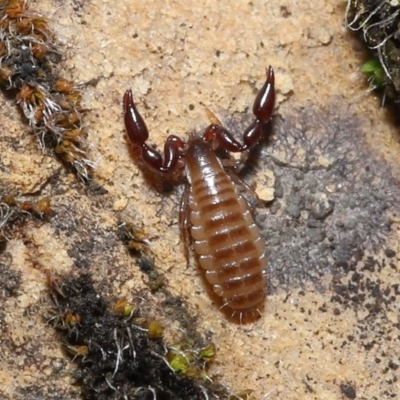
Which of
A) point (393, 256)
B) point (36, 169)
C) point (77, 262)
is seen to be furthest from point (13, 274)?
point (393, 256)

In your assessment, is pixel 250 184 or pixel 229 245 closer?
pixel 229 245

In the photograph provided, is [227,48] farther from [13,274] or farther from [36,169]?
[13,274]

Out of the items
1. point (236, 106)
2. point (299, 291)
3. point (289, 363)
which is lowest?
point (289, 363)
